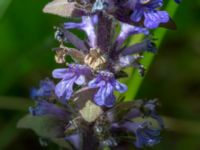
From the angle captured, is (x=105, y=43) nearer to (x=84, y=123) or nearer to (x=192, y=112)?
(x=84, y=123)

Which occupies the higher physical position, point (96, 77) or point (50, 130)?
point (96, 77)

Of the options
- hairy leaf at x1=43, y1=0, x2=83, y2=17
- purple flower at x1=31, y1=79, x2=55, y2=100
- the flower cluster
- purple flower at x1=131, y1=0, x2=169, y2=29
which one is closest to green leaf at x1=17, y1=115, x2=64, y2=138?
the flower cluster

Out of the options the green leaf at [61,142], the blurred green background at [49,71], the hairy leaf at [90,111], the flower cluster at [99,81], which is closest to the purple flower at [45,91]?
the flower cluster at [99,81]

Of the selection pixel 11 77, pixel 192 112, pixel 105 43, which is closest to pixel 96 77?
pixel 105 43

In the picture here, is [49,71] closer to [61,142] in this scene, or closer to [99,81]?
[61,142]

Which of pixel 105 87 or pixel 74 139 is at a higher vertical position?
pixel 105 87

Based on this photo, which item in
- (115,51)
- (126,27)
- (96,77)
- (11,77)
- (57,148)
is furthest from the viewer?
(11,77)

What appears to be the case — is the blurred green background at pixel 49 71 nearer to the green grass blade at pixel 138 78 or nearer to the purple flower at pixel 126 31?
the green grass blade at pixel 138 78

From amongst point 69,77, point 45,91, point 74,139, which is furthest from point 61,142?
point 69,77
